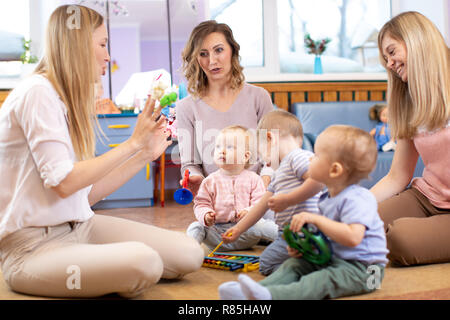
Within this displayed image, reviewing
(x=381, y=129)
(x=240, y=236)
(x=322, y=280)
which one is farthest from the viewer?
(x=381, y=129)

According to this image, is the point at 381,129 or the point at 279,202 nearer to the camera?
the point at 279,202

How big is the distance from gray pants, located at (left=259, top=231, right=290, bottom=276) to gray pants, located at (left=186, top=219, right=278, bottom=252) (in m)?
0.43

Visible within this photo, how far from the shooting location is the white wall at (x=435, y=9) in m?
4.44

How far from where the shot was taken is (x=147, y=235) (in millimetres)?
1612

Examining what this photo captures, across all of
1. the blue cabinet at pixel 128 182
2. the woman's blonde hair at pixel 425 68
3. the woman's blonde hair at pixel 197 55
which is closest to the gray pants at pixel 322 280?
the woman's blonde hair at pixel 425 68

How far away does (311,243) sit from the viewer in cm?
129

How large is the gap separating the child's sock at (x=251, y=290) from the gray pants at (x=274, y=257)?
0.40 meters

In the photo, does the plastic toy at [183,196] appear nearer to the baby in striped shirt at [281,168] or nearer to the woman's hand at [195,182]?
the woman's hand at [195,182]

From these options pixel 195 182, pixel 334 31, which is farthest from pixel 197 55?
pixel 334 31

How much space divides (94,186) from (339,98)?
10.7 ft

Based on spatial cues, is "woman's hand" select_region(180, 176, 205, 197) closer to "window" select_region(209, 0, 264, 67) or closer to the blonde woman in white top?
the blonde woman in white top

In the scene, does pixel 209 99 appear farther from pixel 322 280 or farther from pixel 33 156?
pixel 322 280

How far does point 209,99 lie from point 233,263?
86 cm

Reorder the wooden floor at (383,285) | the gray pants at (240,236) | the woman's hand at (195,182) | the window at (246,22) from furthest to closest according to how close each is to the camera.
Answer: the window at (246,22) < the woman's hand at (195,182) < the gray pants at (240,236) < the wooden floor at (383,285)
